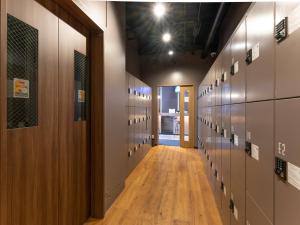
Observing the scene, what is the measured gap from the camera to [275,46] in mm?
936

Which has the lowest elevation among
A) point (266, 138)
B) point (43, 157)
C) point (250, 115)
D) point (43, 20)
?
point (43, 157)

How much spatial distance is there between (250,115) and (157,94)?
19.4 feet

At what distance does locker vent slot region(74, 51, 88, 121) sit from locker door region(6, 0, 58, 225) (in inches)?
14.4

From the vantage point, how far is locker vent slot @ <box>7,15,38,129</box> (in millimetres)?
1192

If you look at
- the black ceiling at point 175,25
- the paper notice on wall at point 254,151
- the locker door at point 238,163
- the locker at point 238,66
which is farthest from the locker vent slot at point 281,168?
the black ceiling at point 175,25

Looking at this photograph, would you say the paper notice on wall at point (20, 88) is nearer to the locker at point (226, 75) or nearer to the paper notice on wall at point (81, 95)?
the paper notice on wall at point (81, 95)

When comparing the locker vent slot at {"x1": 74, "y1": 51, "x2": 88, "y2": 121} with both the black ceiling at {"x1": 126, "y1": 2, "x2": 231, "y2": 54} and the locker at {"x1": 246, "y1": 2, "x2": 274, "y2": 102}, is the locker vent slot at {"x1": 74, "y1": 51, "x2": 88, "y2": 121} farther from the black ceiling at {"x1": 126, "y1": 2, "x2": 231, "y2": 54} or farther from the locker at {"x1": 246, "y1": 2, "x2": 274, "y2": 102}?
the black ceiling at {"x1": 126, "y1": 2, "x2": 231, "y2": 54}

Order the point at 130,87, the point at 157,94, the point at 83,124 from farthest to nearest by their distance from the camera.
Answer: the point at 157,94 → the point at 130,87 → the point at 83,124

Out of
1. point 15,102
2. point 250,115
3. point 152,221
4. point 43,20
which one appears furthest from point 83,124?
point 250,115

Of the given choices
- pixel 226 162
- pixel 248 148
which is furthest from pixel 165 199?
pixel 248 148

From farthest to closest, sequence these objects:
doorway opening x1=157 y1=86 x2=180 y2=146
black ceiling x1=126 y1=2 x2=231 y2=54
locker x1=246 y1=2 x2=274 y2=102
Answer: doorway opening x1=157 y1=86 x2=180 y2=146
black ceiling x1=126 y1=2 x2=231 y2=54
locker x1=246 y1=2 x2=274 y2=102

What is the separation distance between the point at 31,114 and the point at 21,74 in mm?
286

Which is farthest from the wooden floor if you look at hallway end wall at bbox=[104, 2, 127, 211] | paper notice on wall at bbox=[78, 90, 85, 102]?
paper notice on wall at bbox=[78, 90, 85, 102]

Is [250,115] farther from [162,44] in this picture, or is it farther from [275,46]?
[162,44]
